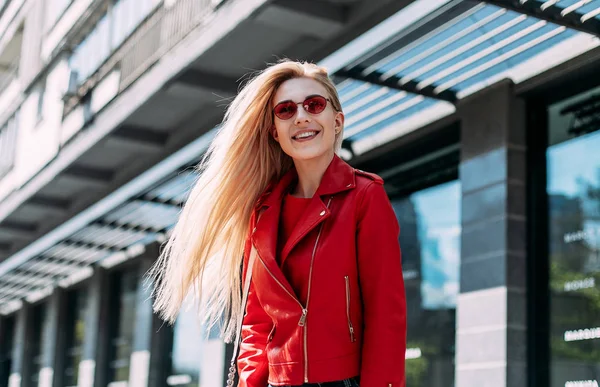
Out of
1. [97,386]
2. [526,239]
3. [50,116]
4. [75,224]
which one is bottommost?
[97,386]

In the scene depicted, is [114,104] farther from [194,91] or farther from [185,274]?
[185,274]

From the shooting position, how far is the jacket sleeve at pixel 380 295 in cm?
265

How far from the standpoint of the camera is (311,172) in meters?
3.10

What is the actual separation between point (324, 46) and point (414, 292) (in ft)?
10.7

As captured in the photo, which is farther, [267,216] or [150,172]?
[150,172]

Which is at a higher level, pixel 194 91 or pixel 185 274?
pixel 194 91

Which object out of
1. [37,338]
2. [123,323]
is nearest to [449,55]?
[123,323]

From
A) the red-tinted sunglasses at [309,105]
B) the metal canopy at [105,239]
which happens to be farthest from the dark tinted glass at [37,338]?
the red-tinted sunglasses at [309,105]

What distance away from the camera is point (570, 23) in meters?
7.66

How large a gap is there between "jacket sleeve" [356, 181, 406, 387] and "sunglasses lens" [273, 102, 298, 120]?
42 cm

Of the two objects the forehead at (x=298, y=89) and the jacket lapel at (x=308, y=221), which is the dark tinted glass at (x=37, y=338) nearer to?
the forehead at (x=298, y=89)

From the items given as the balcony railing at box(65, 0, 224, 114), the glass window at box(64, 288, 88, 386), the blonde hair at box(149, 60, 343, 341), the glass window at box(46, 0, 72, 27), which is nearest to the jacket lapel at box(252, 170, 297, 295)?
the blonde hair at box(149, 60, 343, 341)

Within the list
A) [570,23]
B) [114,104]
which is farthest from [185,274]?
[114,104]

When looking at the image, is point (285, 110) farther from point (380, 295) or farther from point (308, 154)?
point (380, 295)
